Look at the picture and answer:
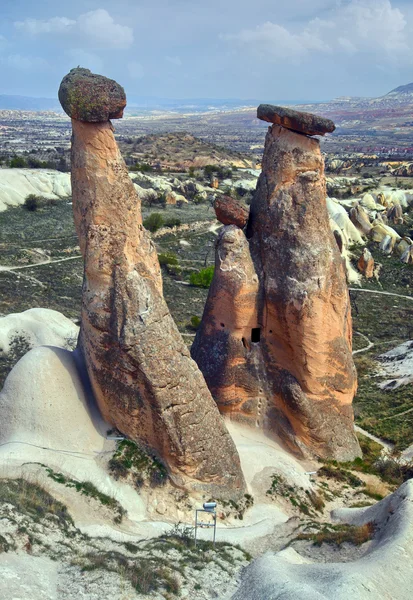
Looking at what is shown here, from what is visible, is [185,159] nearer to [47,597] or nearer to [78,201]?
[78,201]

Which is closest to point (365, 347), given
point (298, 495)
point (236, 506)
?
point (298, 495)

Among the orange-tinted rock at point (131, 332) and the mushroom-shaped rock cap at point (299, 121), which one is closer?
the orange-tinted rock at point (131, 332)

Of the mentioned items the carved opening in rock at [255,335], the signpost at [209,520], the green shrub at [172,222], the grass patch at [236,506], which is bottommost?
the grass patch at [236,506]

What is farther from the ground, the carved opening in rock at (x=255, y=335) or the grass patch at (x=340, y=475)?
the carved opening in rock at (x=255, y=335)

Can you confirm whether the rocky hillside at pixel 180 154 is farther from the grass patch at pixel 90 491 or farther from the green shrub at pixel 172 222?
the grass patch at pixel 90 491

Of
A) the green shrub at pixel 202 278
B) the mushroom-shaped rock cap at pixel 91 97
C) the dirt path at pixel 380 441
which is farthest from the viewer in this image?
the green shrub at pixel 202 278

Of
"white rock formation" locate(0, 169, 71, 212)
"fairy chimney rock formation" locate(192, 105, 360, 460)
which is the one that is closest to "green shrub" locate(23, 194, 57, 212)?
"white rock formation" locate(0, 169, 71, 212)

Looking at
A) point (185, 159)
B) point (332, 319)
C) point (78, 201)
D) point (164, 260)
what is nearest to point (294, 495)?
point (332, 319)

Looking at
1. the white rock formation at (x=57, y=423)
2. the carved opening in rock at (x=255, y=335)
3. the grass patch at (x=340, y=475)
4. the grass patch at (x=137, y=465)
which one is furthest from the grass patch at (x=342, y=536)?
the carved opening in rock at (x=255, y=335)
